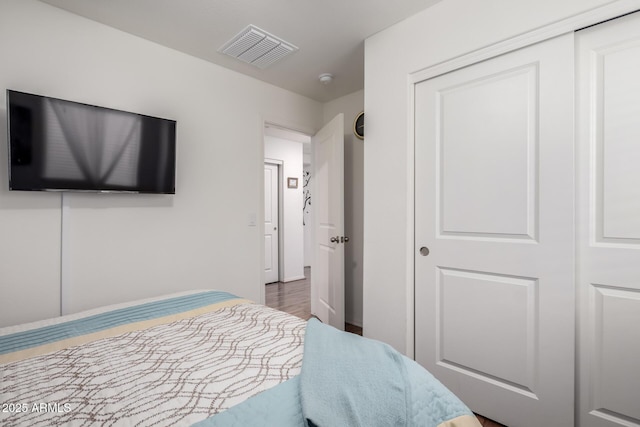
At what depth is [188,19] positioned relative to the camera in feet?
6.51

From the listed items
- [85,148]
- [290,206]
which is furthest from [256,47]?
[290,206]

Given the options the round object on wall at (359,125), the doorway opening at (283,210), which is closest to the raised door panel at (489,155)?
the round object on wall at (359,125)

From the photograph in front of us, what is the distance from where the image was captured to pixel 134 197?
2.16 metres

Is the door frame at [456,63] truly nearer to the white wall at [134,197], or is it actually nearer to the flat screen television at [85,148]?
the white wall at [134,197]

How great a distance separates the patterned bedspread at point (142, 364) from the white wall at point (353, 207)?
190 cm

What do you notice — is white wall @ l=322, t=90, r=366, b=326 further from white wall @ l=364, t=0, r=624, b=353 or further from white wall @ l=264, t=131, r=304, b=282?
white wall @ l=264, t=131, r=304, b=282

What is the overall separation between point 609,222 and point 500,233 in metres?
0.44

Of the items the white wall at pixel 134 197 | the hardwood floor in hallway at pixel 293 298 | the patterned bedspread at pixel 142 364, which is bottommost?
the hardwood floor in hallway at pixel 293 298

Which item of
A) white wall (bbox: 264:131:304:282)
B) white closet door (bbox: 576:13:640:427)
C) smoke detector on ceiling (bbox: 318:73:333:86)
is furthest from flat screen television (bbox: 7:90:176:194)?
white wall (bbox: 264:131:304:282)

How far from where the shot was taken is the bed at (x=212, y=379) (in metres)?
0.74

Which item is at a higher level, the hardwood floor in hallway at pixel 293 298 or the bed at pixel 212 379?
the bed at pixel 212 379

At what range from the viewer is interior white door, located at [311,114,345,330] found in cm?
278

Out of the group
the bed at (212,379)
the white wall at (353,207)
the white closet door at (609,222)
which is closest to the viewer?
the bed at (212,379)

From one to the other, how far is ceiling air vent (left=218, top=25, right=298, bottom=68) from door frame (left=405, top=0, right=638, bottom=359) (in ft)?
3.40
